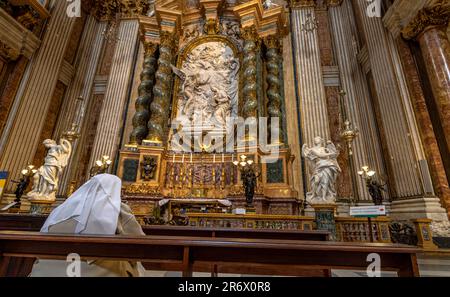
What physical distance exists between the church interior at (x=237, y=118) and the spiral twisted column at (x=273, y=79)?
0.19 feet

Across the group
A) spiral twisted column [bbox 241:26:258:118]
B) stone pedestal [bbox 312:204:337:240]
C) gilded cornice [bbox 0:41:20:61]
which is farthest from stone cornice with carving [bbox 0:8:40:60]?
stone pedestal [bbox 312:204:337:240]

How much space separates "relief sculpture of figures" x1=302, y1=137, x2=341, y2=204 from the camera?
5.76 meters

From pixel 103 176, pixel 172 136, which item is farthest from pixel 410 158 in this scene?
pixel 172 136

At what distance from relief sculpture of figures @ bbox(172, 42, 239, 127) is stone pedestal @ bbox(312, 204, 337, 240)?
5070 mm

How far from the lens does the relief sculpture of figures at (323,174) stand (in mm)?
5758

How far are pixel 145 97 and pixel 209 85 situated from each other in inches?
105

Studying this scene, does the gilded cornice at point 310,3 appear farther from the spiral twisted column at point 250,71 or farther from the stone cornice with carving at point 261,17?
the spiral twisted column at point 250,71

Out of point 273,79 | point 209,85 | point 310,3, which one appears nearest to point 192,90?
point 209,85

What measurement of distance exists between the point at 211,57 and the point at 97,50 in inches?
225

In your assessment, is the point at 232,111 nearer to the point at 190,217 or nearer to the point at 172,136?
the point at 172,136

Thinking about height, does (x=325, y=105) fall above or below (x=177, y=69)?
below

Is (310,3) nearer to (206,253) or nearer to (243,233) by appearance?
(243,233)

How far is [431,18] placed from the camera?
20.6 feet

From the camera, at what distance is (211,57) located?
10.6 m
